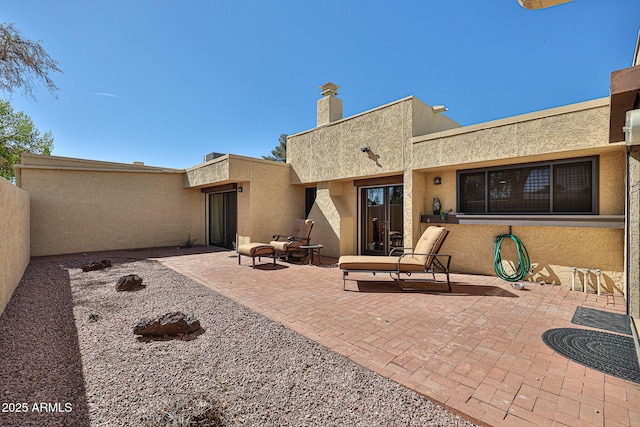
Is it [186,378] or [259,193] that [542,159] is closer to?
[186,378]

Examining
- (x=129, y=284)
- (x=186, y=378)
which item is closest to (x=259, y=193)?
(x=129, y=284)

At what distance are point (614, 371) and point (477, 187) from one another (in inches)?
198

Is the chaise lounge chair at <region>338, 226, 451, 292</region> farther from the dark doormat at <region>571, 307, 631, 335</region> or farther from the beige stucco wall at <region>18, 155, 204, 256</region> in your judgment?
the beige stucco wall at <region>18, 155, 204, 256</region>

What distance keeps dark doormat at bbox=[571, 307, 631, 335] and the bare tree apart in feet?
48.4

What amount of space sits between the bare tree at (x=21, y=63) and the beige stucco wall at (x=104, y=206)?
2.84 meters

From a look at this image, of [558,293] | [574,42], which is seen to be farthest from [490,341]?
[574,42]

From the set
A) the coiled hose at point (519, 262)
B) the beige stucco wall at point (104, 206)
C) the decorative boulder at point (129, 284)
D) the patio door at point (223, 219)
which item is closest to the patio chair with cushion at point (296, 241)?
the patio door at point (223, 219)

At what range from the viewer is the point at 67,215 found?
10.5m

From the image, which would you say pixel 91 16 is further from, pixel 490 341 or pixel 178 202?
pixel 490 341

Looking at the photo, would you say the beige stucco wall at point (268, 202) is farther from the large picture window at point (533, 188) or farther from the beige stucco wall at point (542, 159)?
the large picture window at point (533, 188)

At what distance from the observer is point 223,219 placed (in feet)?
40.7

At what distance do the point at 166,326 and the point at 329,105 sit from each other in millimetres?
8837

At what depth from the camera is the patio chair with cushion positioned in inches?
324

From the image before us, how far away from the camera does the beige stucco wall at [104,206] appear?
10117mm
